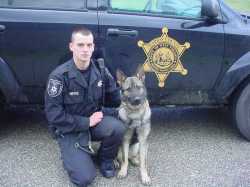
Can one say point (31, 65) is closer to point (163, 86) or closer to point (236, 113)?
point (163, 86)

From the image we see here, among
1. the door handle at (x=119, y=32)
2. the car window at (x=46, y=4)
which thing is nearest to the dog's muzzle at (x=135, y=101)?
the door handle at (x=119, y=32)

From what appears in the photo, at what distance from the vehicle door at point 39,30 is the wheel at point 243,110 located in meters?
1.60

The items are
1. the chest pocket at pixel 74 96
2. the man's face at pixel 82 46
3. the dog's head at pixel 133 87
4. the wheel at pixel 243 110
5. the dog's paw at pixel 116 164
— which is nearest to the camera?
the man's face at pixel 82 46

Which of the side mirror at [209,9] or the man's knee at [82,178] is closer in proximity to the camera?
the man's knee at [82,178]

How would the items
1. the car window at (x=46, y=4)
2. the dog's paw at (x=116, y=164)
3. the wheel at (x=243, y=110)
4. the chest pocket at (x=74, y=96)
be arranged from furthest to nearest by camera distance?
1. the wheel at (x=243, y=110)
2. the car window at (x=46, y=4)
3. the dog's paw at (x=116, y=164)
4. the chest pocket at (x=74, y=96)

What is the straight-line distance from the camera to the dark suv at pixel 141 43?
172 inches

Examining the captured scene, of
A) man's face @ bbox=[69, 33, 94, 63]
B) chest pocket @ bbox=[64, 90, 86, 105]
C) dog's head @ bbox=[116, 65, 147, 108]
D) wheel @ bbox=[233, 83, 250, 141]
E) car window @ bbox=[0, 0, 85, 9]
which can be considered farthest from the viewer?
wheel @ bbox=[233, 83, 250, 141]

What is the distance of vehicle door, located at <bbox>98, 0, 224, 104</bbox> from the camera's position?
4.42 meters

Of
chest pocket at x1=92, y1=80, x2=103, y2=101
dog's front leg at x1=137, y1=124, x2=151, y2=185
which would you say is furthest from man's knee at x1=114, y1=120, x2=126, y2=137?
chest pocket at x1=92, y1=80, x2=103, y2=101

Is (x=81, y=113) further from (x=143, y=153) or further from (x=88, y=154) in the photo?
(x=143, y=153)

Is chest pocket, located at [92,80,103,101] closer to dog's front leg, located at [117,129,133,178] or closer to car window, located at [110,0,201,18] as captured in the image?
dog's front leg, located at [117,129,133,178]

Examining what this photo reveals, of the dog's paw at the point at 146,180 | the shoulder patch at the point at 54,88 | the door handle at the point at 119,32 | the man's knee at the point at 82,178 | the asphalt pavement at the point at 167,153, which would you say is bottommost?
the asphalt pavement at the point at 167,153

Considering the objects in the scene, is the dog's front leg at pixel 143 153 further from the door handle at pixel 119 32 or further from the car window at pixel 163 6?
the car window at pixel 163 6

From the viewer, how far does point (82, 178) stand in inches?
153
